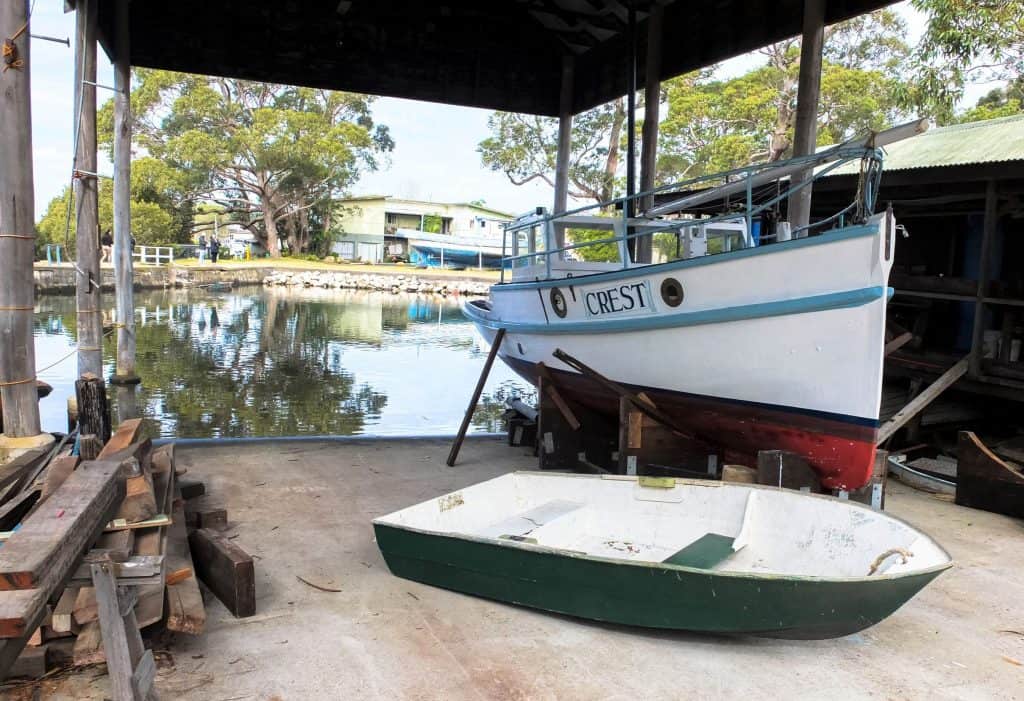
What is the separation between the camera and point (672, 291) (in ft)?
21.7

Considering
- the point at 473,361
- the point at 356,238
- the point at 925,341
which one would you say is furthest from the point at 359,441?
the point at 356,238

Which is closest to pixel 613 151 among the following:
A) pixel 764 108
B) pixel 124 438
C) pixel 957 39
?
pixel 764 108

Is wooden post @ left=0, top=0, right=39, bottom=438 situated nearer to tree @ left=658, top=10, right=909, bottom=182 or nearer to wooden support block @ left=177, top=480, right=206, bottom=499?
wooden support block @ left=177, top=480, right=206, bottom=499

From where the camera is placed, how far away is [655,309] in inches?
267

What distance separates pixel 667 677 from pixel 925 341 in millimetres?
7715

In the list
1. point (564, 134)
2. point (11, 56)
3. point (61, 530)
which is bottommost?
point (61, 530)

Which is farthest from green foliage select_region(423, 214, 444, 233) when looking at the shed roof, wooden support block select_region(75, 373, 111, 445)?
wooden support block select_region(75, 373, 111, 445)

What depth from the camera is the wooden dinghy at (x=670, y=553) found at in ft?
12.5

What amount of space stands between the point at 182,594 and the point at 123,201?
10197 mm

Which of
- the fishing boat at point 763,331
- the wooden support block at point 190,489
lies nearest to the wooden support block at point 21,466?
the wooden support block at point 190,489

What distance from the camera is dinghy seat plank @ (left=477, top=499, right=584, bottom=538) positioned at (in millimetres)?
5246

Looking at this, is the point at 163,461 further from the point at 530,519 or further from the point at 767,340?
the point at 767,340

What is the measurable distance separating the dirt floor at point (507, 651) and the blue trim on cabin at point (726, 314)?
6.60 feet

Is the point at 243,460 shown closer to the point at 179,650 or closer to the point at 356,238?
the point at 179,650
